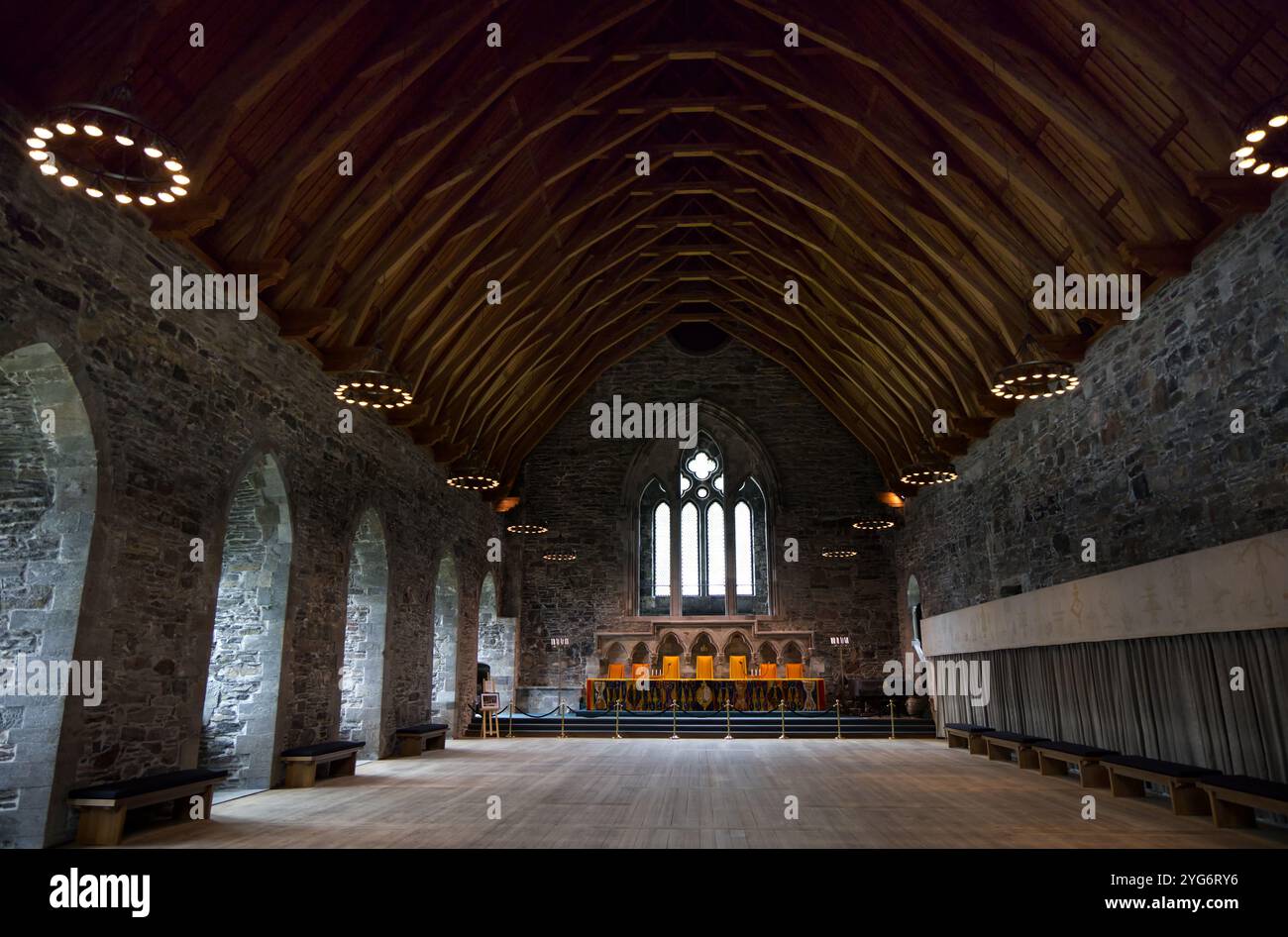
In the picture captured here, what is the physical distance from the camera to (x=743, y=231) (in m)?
14.0

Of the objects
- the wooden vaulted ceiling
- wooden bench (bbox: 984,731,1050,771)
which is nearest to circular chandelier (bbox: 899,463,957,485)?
the wooden vaulted ceiling

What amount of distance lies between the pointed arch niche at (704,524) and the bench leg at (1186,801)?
1134 centimetres

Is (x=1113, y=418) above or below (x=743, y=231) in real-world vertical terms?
below

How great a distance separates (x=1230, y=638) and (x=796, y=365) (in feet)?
39.6

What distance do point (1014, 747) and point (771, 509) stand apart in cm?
904

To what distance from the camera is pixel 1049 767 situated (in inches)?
362

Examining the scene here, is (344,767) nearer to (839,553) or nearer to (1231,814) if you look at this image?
(1231,814)

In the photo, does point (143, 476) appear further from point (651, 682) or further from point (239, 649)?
point (651, 682)

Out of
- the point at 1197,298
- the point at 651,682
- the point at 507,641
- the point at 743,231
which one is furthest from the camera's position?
the point at 507,641

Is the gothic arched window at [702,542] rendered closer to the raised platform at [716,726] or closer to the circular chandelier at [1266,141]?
the raised platform at [716,726]

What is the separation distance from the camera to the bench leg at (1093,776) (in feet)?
26.9

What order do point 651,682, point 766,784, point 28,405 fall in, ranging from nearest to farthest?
point 28,405, point 766,784, point 651,682
